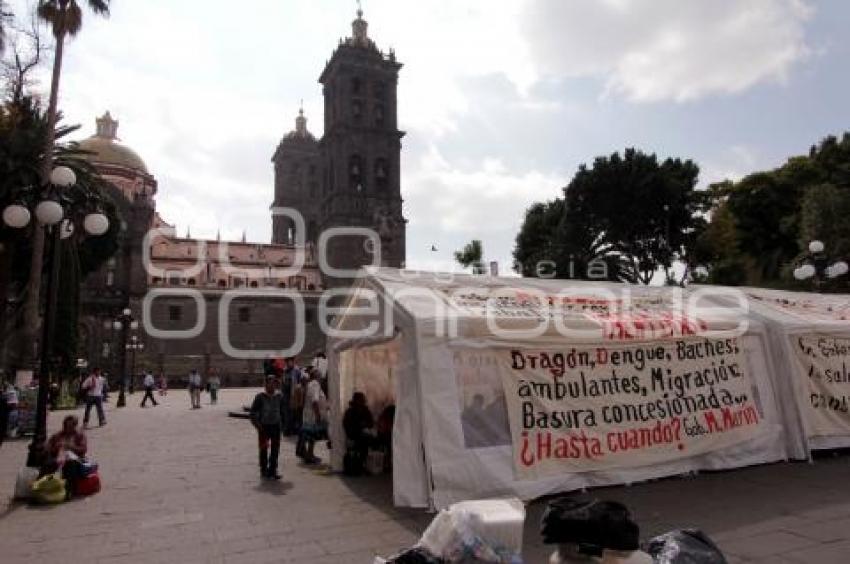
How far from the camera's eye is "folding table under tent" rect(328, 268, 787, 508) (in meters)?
7.91

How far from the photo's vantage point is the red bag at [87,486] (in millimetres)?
9252

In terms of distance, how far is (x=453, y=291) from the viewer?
30.7 ft

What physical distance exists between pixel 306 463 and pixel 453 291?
15.3 feet

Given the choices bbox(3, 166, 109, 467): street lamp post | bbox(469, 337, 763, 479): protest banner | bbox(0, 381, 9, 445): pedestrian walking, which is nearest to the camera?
bbox(469, 337, 763, 479): protest banner

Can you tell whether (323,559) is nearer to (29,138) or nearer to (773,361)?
(773,361)

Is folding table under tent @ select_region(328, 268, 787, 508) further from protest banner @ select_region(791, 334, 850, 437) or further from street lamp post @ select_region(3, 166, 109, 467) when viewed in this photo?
street lamp post @ select_region(3, 166, 109, 467)

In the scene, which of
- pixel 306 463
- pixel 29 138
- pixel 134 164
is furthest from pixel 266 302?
pixel 306 463

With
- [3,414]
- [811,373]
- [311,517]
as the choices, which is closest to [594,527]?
[311,517]

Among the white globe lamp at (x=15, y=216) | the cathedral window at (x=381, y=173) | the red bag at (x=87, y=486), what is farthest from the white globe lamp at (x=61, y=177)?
the cathedral window at (x=381, y=173)

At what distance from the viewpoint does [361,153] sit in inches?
2322

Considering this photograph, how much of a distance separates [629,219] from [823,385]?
31687mm

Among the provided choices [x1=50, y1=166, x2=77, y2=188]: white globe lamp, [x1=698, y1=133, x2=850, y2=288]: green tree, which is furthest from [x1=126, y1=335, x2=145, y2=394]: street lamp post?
[x1=698, y1=133, x2=850, y2=288]: green tree

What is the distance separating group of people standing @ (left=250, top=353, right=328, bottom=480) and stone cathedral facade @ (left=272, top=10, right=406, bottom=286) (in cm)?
4245

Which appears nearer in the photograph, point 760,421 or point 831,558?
point 831,558
